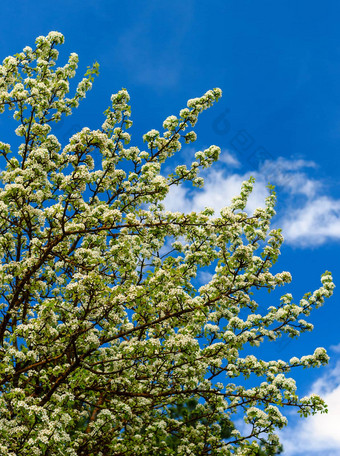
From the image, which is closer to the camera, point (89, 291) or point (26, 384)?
point (89, 291)

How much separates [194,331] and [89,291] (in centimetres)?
371

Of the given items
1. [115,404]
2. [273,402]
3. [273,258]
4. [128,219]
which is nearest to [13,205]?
[128,219]

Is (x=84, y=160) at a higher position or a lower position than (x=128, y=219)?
higher

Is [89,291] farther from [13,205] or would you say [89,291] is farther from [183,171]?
[183,171]

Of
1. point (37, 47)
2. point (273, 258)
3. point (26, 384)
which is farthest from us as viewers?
point (37, 47)

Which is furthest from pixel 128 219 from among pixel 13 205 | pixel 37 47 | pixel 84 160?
pixel 37 47

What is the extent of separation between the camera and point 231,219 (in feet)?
41.7

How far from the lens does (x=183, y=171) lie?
49.4ft

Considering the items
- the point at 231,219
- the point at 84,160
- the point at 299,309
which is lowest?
the point at 299,309

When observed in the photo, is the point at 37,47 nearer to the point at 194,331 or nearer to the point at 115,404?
the point at 194,331

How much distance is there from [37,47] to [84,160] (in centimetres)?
609

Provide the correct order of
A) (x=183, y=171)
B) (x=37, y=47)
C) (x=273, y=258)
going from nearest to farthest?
(x=273, y=258) → (x=183, y=171) → (x=37, y=47)

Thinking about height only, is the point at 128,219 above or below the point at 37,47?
below

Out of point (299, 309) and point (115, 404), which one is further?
point (299, 309)
